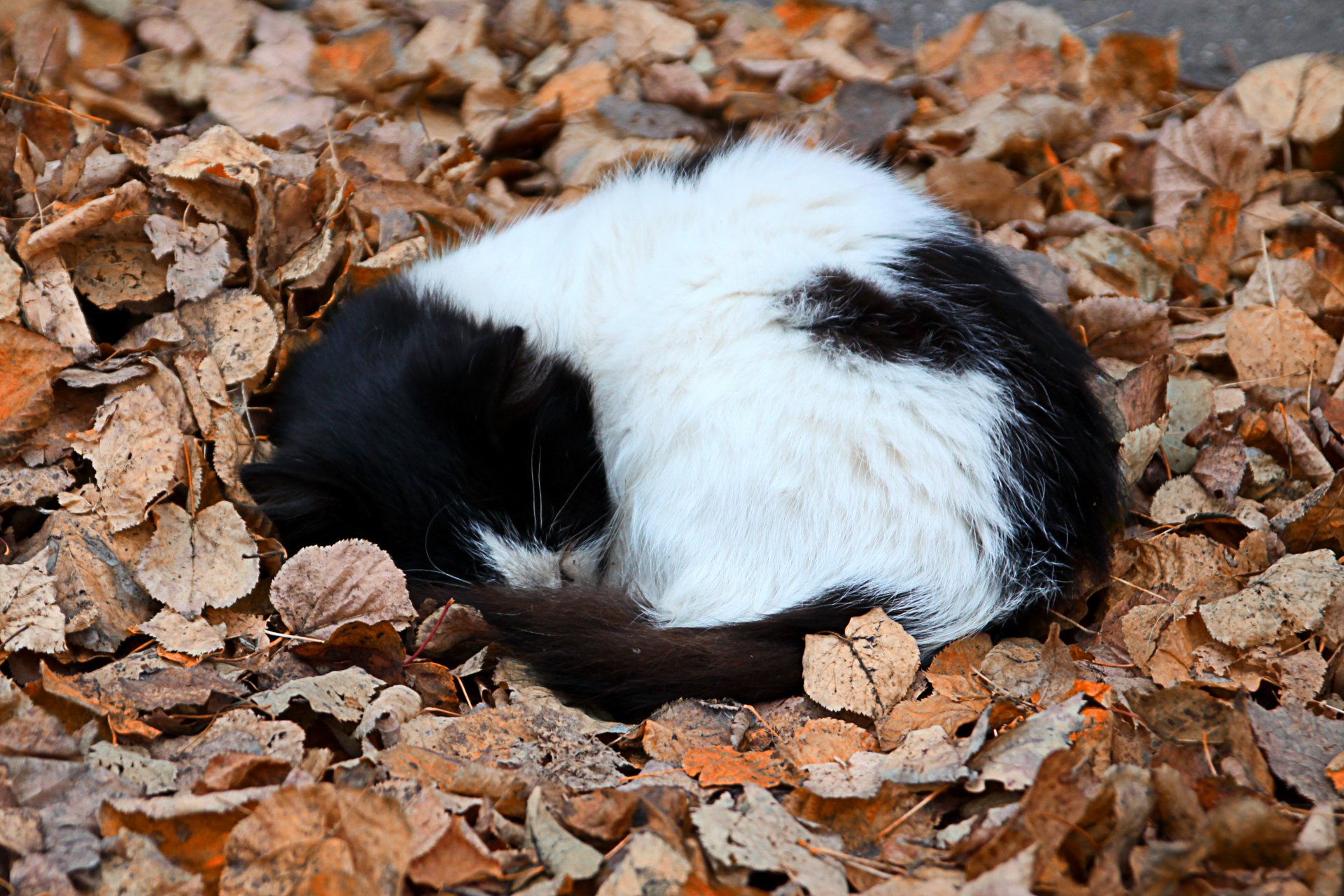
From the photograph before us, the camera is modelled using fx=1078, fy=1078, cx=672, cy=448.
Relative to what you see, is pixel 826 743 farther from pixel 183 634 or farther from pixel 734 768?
pixel 183 634

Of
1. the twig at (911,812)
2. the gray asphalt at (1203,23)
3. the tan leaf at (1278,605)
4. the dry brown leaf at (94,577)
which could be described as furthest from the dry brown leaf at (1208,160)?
the dry brown leaf at (94,577)

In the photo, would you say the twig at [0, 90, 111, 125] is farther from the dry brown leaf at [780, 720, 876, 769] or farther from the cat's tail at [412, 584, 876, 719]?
the dry brown leaf at [780, 720, 876, 769]

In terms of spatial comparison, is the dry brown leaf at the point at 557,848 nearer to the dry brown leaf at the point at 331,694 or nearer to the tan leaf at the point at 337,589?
the dry brown leaf at the point at 331,694

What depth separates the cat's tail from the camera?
1.99 metres

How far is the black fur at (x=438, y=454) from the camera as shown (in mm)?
2309

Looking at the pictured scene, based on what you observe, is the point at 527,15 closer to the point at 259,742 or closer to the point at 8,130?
the point at 8,130

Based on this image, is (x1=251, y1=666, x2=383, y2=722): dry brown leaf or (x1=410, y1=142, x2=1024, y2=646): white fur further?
(x1=410, y1=142, x2=1024, y2=646): white fur

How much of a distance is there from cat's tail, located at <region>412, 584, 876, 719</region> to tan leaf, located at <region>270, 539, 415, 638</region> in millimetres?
109

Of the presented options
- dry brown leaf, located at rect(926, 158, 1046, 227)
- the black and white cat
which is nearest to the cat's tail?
the black and white cat

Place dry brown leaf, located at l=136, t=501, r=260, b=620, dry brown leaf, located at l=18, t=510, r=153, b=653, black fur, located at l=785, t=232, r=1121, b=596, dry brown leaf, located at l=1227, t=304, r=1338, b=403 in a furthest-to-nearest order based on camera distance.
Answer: dry brown leaf, located at l=1227, t=304, r=1338, b=403, black fur, located at l=785, t=232, r=1121, b=596, dry brown leaf, located at l=136, t=501, r=260, b=620, dry brown leaf, located at l=18, t=510, r=153, b=653

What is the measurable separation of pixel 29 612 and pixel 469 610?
0.76m

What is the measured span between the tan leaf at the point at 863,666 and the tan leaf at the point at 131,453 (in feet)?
4.44

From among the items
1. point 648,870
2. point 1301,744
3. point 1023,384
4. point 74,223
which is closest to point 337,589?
point 648,870

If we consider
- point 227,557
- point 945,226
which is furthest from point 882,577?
point 227,557
